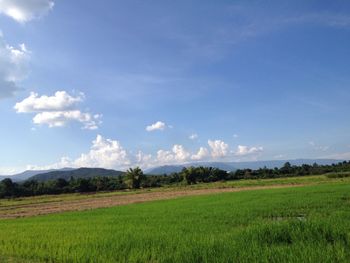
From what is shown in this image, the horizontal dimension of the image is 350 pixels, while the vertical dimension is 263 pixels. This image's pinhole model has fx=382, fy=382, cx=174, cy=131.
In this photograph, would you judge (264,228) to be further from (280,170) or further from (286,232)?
(280,170)

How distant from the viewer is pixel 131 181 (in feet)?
281

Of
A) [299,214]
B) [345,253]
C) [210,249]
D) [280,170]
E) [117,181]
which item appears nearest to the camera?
[345,253]

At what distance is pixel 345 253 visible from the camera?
26.8 feet

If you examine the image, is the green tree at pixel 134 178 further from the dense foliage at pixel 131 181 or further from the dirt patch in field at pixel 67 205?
the dirt patch in field at pixel 67 205

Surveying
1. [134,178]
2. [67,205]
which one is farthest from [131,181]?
[67,205]

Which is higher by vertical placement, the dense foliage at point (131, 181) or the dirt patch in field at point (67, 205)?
the dense foliage at point (131, 181)

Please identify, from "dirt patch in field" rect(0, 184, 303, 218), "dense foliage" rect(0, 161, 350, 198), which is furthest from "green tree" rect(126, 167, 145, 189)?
"dirt patch in field" rect(0, 184, 303, 218)

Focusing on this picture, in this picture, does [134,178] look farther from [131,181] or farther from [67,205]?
[67,205]

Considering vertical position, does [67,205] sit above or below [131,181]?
below

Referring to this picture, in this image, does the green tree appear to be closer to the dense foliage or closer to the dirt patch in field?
the dense foliage

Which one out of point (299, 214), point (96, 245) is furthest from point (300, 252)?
point (299, 214)

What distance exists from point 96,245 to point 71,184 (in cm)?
7313

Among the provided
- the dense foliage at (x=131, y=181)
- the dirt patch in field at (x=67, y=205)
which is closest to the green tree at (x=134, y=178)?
the dense foliage at (x=131, y=181)

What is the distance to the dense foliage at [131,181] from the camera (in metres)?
74.9
